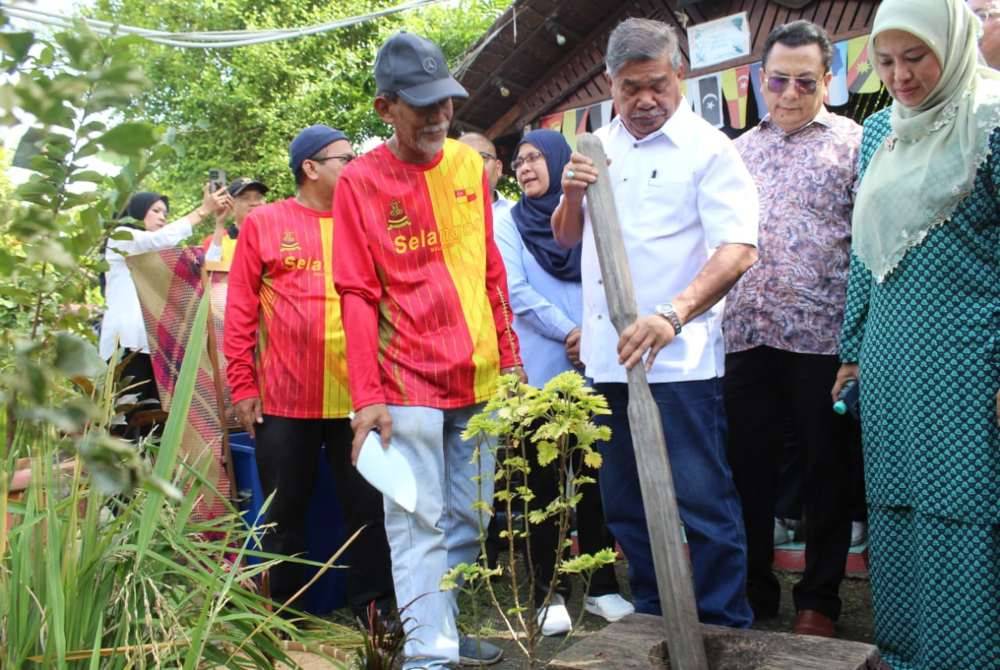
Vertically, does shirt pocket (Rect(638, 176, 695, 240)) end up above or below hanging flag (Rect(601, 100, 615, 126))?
below

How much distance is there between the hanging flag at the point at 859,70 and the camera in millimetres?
6285

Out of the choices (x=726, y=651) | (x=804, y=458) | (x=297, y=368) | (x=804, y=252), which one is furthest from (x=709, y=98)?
(x=726, y=651)

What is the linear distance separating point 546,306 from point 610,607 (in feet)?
4.23

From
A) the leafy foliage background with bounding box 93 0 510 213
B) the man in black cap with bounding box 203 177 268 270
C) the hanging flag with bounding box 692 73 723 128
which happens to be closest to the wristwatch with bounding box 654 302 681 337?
the man in black cap with bounding box 203 177 268 270

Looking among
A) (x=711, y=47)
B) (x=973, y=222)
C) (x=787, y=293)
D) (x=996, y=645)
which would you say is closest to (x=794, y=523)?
(x=787, y=293)

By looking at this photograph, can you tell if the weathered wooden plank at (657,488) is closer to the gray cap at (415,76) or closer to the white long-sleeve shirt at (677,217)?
the white long-sleeve shirt at (677,217)

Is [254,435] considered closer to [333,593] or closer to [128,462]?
[333,593]

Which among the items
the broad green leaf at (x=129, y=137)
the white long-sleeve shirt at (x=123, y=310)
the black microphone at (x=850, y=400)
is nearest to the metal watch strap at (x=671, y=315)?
the black microphone at (x=850, y=400)

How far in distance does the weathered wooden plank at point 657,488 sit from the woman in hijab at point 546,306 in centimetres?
171

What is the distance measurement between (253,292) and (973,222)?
276 centimetres

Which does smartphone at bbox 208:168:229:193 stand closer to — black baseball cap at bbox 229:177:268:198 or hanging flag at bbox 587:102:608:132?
black baseball cap at bbox 229:177:268:198

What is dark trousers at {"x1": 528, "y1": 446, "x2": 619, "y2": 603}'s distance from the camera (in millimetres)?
4293

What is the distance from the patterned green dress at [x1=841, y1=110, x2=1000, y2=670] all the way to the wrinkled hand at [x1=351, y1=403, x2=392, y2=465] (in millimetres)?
1519

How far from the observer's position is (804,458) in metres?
3.78
